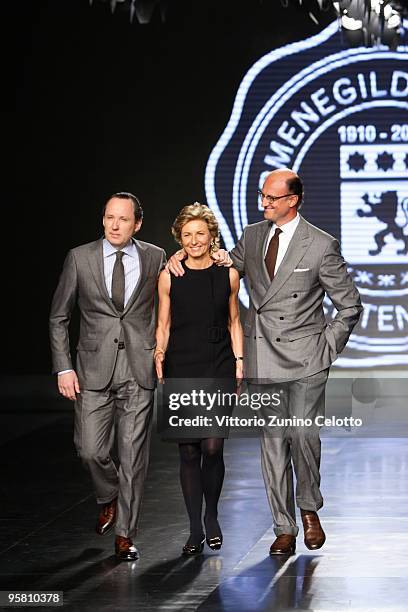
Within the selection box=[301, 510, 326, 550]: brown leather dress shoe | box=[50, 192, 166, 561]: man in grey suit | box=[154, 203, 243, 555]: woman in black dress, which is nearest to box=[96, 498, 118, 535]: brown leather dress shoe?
box=[50, 192, 166, 561]: man in grey suit

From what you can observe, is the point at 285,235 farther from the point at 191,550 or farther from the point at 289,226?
the point at 191,550

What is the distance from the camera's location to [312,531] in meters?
4.92

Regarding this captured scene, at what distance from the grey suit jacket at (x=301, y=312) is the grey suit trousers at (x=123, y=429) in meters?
0.45

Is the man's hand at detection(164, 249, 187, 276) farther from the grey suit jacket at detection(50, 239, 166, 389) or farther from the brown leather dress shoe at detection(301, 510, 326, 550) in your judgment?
the brown leather dress shoe at detection(301, 510, 326, 550)

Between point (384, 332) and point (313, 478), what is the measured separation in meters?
5.09

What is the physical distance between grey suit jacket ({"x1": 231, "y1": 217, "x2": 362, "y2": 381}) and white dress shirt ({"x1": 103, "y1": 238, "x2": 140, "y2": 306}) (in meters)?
0.47

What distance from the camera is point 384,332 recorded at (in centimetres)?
995

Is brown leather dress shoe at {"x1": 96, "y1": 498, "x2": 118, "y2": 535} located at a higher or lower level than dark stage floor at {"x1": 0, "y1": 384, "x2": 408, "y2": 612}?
higher

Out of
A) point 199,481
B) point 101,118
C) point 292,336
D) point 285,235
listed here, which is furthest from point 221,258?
point 101,118

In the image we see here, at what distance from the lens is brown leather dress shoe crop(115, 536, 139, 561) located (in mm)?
4879

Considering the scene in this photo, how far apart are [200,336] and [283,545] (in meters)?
A: 0.84

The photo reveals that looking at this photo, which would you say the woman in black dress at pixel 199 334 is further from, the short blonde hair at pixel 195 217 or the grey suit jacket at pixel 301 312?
the grey suit jacket at pixel 301 312

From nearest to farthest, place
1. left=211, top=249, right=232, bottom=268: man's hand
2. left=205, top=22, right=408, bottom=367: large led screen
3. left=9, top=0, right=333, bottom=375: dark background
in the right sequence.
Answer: left=211, top=249, right=232, bottom=268: man's hand < left=205, top=22, right=408, bottom=367: large led screen < left=9, top=0, right=333, bottom=375: dark background

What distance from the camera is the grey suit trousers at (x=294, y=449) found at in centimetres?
495
